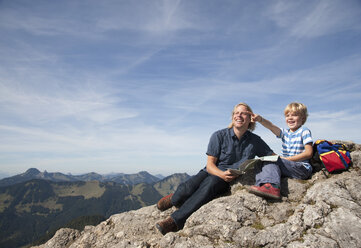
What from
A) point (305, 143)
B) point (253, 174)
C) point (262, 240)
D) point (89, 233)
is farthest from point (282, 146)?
point (89, 233)

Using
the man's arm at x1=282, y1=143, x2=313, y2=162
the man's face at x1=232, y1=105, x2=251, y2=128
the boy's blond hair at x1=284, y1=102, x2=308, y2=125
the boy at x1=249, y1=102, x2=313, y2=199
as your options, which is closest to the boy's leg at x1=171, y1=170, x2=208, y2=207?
the boy at x1=249, y1=102, x2=313, y2=199

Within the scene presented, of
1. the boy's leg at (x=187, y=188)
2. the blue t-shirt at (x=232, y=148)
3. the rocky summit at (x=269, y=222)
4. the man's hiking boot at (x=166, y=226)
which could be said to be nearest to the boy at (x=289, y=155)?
the rocky summit at (x=269, y=222)

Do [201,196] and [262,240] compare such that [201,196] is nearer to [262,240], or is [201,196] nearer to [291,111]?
[262,240]

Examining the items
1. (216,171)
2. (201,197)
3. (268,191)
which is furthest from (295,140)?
(201,197)

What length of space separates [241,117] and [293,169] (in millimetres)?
2792

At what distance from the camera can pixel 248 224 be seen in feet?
21.7

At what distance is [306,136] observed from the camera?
8430 millimetres

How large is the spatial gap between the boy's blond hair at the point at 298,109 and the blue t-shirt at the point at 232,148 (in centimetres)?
185

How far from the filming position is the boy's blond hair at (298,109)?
8939 millimetres

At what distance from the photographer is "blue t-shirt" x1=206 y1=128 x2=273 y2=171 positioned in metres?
9.02

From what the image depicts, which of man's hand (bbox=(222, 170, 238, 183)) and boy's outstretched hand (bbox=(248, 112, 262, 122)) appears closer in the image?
man's hand (bbox=(222, 170, 238, 183))

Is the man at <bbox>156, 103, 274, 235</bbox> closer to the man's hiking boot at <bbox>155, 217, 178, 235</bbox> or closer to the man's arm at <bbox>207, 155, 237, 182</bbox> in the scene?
the man's arm at <bbox>207, 155, 237, 182</bbox>

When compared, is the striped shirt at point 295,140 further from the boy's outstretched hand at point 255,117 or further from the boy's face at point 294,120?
the boy's outstretched hand at point 255,117

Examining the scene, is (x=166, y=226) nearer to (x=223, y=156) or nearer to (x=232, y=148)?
(x=223, y=156)
